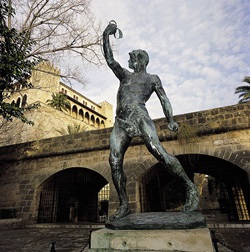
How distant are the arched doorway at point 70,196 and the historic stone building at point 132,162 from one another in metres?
0.04

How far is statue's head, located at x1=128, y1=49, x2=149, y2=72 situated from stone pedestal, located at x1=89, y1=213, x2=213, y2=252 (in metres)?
1.86

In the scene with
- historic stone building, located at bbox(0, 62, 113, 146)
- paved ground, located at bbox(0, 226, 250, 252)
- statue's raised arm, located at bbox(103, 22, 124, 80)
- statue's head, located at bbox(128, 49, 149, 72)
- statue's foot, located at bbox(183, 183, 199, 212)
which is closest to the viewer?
statue's foot, located at bbox(183, 183, 199, 212)

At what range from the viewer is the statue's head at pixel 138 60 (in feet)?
9.16

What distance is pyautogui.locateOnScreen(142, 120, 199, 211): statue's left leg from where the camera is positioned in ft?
6.72

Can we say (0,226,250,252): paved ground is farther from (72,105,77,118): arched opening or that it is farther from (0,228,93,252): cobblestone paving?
(72,105,77,118): arched opening

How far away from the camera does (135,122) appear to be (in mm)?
2357

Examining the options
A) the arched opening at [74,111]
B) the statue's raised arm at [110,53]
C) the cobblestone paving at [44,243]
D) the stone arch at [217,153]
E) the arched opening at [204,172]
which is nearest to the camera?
the statue's raised arm at [110,53]

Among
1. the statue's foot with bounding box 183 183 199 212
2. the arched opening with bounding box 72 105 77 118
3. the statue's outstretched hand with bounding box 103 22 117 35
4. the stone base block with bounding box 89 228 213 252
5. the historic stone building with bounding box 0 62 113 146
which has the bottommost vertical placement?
the stone base block with bounding box 89 228 213 252

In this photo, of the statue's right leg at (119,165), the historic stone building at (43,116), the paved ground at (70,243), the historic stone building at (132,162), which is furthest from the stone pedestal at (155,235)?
the historic stone building at (43,116)

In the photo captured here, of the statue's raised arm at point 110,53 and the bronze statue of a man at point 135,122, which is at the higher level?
the statue's raised arm at point 110,53

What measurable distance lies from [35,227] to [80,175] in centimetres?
287

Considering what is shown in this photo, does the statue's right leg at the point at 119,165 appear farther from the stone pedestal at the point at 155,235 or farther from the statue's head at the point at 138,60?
the statue's head at the point at 138,60

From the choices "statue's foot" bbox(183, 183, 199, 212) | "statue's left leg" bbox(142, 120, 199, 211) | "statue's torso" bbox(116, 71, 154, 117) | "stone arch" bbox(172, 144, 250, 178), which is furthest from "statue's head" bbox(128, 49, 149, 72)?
"stone arch" bbox(172, 144, 250, 178)

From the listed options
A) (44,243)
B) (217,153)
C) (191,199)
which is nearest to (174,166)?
(191,199)
